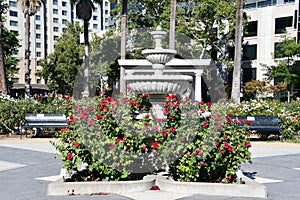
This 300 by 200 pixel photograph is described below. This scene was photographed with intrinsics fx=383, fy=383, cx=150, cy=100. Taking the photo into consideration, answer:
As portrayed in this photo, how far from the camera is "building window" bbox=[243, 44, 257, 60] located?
45375 mm

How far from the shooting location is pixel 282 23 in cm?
4309

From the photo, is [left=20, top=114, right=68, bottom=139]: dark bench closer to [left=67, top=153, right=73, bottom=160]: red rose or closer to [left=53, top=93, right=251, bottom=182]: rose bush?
[left=53, top=93, right=251, bottom=182]: rose bush

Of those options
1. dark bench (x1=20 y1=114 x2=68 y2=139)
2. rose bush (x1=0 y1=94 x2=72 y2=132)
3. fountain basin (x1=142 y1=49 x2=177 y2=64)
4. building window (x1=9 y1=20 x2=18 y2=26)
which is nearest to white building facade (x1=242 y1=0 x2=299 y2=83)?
rose bush (x1=0 y1=94 x2=72 y2=132)

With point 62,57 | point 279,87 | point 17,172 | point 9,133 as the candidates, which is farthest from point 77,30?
point 17,172

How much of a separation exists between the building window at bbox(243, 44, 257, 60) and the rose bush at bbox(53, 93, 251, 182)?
4083 centimetres

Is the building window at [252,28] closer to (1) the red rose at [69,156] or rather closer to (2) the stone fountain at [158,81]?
(2) the stone fountain at [158,81]

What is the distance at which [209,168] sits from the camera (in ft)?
20.3

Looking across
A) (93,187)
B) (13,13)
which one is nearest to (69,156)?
(93,187)

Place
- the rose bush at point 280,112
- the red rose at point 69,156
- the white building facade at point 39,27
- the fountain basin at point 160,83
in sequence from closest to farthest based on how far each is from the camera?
the red rose at point 69,156 → the fountain basin at point 160,83 → the rose bush at point 280,112 → the white building facade at point 39,27

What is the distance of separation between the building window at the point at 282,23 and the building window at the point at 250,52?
3.24 m

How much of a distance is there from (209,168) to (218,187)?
0.35 metres

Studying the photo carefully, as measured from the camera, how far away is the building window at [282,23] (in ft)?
140

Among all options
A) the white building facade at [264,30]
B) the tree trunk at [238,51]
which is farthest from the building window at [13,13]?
the tree trunk at [238,51]

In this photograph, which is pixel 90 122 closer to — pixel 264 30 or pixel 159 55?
pixel 159 55
